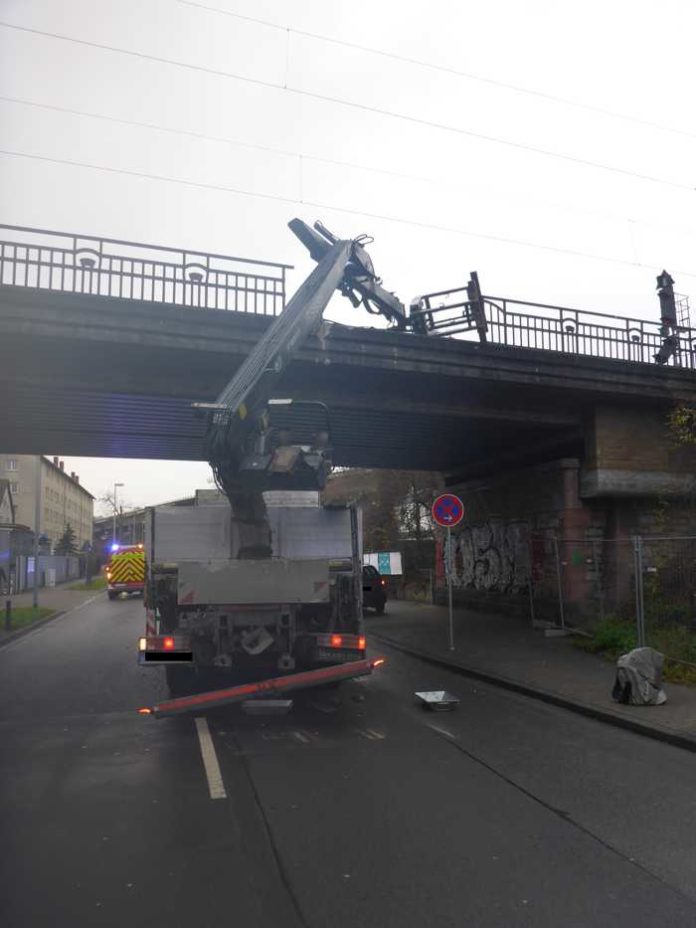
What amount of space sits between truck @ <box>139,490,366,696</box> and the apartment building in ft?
68.6

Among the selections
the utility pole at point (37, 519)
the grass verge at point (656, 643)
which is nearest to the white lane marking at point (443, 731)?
the grass verge at point (656, 643)

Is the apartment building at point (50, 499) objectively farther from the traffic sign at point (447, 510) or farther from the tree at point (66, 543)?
the traffic sign at point (447, 510)

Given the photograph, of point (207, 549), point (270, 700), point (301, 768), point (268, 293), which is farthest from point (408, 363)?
point (301, 768)

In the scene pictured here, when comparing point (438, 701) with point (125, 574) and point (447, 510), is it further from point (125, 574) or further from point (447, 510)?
point (125, 574)

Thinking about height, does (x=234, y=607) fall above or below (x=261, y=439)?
below

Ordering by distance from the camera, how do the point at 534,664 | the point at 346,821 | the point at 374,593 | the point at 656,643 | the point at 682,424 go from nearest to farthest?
the point at 346,821 → the point at 656,643 → the point at 534,664 → the point at 682,424 → the point at 374,593

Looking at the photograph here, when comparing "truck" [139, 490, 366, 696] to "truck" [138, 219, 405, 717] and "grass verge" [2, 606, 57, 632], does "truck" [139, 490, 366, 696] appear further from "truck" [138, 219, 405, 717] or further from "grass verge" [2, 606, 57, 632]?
"grass verge" [2, 606, 57, 632]

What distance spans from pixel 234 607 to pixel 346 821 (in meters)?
3.82

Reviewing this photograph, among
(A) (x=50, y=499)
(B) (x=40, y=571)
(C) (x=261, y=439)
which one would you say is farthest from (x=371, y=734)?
(A) (x=50, y=499)

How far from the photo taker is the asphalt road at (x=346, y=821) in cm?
404

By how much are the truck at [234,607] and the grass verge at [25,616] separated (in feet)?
40.1

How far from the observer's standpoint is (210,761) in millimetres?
7059

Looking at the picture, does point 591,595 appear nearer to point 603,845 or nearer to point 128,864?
point 603,845

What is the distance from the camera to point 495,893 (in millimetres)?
4160
